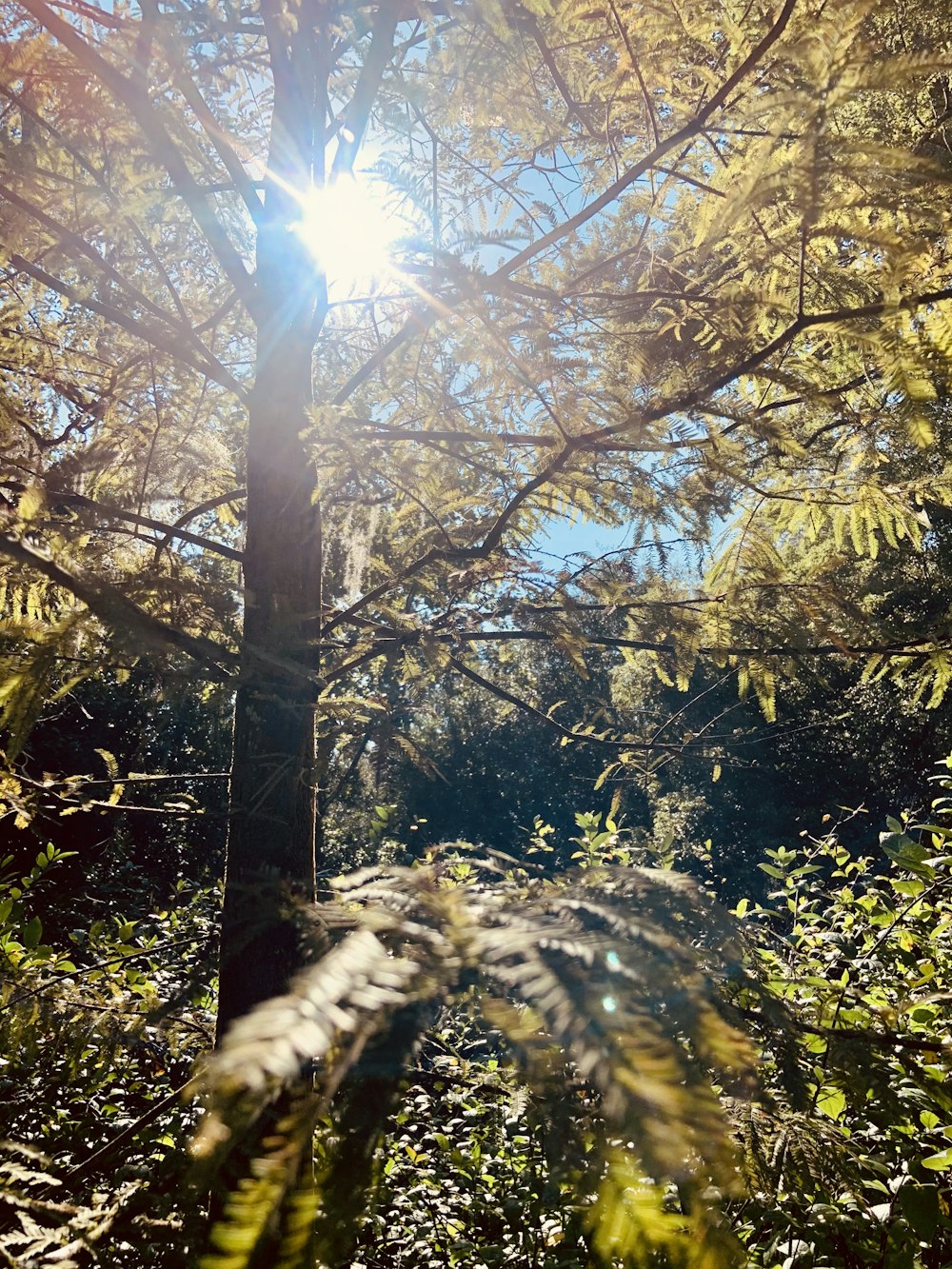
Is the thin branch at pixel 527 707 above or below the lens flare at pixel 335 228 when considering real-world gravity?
below

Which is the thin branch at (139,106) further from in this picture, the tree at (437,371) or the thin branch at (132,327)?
the thin branch at (132,327)

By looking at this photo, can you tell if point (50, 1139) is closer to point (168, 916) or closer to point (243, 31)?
point (168, 916)

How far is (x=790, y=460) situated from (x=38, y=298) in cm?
371

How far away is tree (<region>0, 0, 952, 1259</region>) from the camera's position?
188 centimetres

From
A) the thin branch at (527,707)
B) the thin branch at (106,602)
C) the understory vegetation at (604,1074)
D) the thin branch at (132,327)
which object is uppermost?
the thin branch at (132,327)

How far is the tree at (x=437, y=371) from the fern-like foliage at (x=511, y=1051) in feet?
2.97

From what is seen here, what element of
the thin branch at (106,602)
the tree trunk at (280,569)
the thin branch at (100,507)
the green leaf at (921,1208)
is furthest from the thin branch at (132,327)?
the green leaf at (921,1208)

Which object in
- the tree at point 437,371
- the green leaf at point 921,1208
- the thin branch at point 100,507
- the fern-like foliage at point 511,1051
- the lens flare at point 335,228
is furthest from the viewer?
the lens flare at point 335,228

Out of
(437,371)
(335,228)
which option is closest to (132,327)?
(335,228)

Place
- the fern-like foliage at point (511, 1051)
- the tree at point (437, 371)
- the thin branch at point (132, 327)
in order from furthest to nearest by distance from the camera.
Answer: the thin branch at point (132, 327) → the tree at point (437, 371) → the fern-like foliage at point (511, 1051)

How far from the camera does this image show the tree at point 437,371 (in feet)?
6.15

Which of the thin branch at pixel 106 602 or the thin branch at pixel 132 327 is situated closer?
the thin branch at pixel 106 602

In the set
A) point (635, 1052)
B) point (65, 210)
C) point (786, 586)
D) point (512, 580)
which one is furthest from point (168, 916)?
point (635, 1052)

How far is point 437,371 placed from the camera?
3209 millimetres
